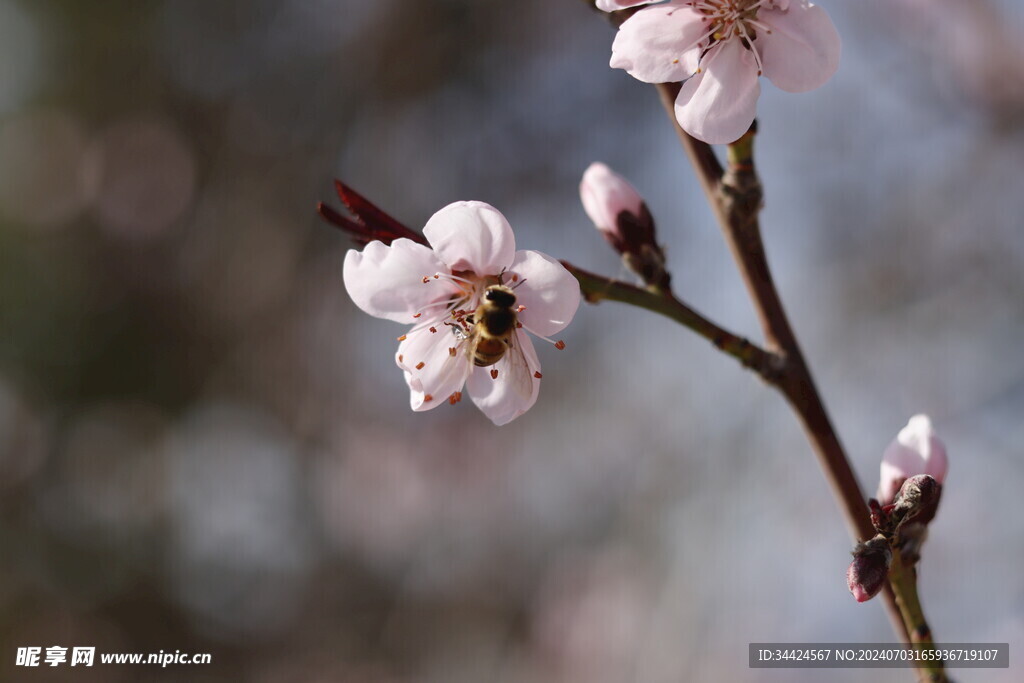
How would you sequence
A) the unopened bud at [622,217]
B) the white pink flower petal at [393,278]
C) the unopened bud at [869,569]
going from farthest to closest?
the unopened bud at [622,217] → the white pink flower petal at [393,278] → the unopened bud at [869,569]

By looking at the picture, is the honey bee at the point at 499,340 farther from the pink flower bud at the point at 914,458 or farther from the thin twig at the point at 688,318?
the pink flower bud at the point at 914,458

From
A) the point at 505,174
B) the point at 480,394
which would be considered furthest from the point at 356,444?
the point at 480,394

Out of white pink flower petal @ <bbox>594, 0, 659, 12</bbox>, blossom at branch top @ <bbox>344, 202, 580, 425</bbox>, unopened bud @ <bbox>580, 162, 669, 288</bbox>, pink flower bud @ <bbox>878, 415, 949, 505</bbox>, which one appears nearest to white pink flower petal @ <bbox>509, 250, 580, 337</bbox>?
blossom at branch top @ <bbox>344, 202, 580, 425</bbox>

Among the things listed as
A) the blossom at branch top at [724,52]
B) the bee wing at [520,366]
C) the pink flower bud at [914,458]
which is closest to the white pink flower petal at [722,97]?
the blossom at branch top at [724,52]

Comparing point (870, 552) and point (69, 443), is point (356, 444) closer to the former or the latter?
point (69, 443)

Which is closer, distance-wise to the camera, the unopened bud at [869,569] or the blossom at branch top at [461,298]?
the unopened bud at [869,569]

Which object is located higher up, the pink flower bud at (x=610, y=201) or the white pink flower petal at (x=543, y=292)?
the pink flower bud at (x=610, y=201)

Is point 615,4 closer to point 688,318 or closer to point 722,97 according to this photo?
point 722,97
